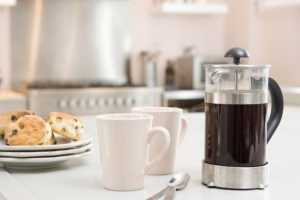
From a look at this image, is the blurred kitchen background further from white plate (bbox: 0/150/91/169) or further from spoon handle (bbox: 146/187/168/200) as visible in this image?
spoon handle (bbox: 146/187/168/200)

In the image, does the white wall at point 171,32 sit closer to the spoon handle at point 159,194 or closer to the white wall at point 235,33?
the white wall at point 235,33

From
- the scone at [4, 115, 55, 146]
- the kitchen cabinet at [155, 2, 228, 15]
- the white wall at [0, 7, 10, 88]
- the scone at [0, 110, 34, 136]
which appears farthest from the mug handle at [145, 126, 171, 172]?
the kitchen cabinet at [155, 2, 228, 15]

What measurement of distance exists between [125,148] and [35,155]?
0.24 metres

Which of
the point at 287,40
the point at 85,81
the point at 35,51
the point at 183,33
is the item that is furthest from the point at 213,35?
the point at 35,51

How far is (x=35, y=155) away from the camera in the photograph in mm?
1098

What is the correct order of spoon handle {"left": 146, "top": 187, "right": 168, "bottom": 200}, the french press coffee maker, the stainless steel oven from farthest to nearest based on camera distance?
1. the stainless steel oven
2. the french press coffee maker
3. spoon handle {"left": 146, "top": 187, "right": 168, "bottom": 200}

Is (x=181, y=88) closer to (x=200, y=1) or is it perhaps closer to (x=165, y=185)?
(x=200, y=1)

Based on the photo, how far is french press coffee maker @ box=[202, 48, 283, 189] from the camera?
960 mm

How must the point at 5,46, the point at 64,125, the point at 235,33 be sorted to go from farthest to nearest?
the point at 235,33, the point at 5,46, the point at 64,125

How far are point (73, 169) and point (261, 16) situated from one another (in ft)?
12.1

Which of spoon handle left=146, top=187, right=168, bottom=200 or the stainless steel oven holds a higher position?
the stainless steel oven

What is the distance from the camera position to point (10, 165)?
3.78 ft

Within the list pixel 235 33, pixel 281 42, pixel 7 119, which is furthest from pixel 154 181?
pixel 235 33

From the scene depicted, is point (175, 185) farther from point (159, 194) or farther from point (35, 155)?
point (35, 155)
